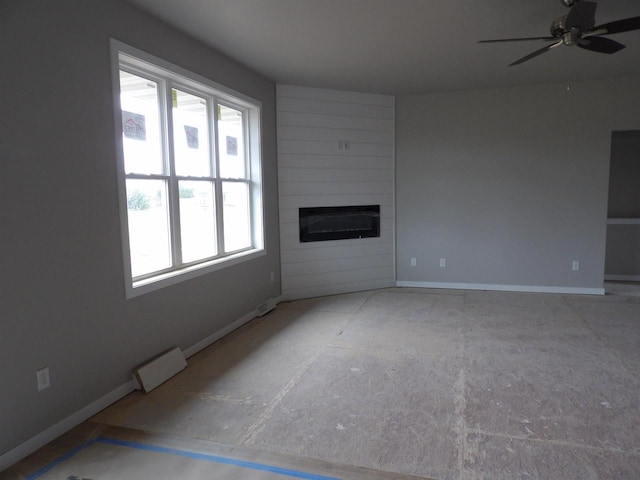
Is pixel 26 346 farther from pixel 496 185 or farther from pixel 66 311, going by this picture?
pixel 496 185

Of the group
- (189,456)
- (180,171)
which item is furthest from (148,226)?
(189,456)

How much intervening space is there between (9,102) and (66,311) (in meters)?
1.17

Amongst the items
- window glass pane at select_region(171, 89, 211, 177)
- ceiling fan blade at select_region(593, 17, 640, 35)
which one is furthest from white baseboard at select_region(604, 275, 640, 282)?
window glass pane at select_region(171, 89, 211, 177)

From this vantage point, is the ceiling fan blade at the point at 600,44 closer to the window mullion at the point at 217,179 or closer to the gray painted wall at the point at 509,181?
the gray painted wall at the point at 509,181

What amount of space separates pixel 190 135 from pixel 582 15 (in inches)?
123

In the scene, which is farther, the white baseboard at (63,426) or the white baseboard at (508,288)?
the white baseboard at (508,288)

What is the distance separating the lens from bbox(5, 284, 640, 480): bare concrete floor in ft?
7.21

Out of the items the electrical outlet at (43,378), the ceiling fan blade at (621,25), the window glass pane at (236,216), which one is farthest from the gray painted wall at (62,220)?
the ceiling fan blade at (621,25)

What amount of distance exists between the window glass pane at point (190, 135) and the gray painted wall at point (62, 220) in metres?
0.54

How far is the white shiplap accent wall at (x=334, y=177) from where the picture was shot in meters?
5.41

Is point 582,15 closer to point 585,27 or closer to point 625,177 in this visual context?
point 585,27

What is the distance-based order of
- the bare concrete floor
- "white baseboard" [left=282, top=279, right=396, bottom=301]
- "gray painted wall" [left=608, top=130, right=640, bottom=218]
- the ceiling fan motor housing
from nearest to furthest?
the bare concrete floor
the ceiling fan motor housing
"white baseboard" [left=282, top=279, right=396, bottom=301]
"gray painted wall" [left=608, top=130, right=640, bottom=218]

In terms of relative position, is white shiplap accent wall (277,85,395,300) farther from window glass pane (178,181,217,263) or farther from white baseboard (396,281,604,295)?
window glass pane (178,181,217,263)

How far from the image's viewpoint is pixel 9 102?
2.09 m
